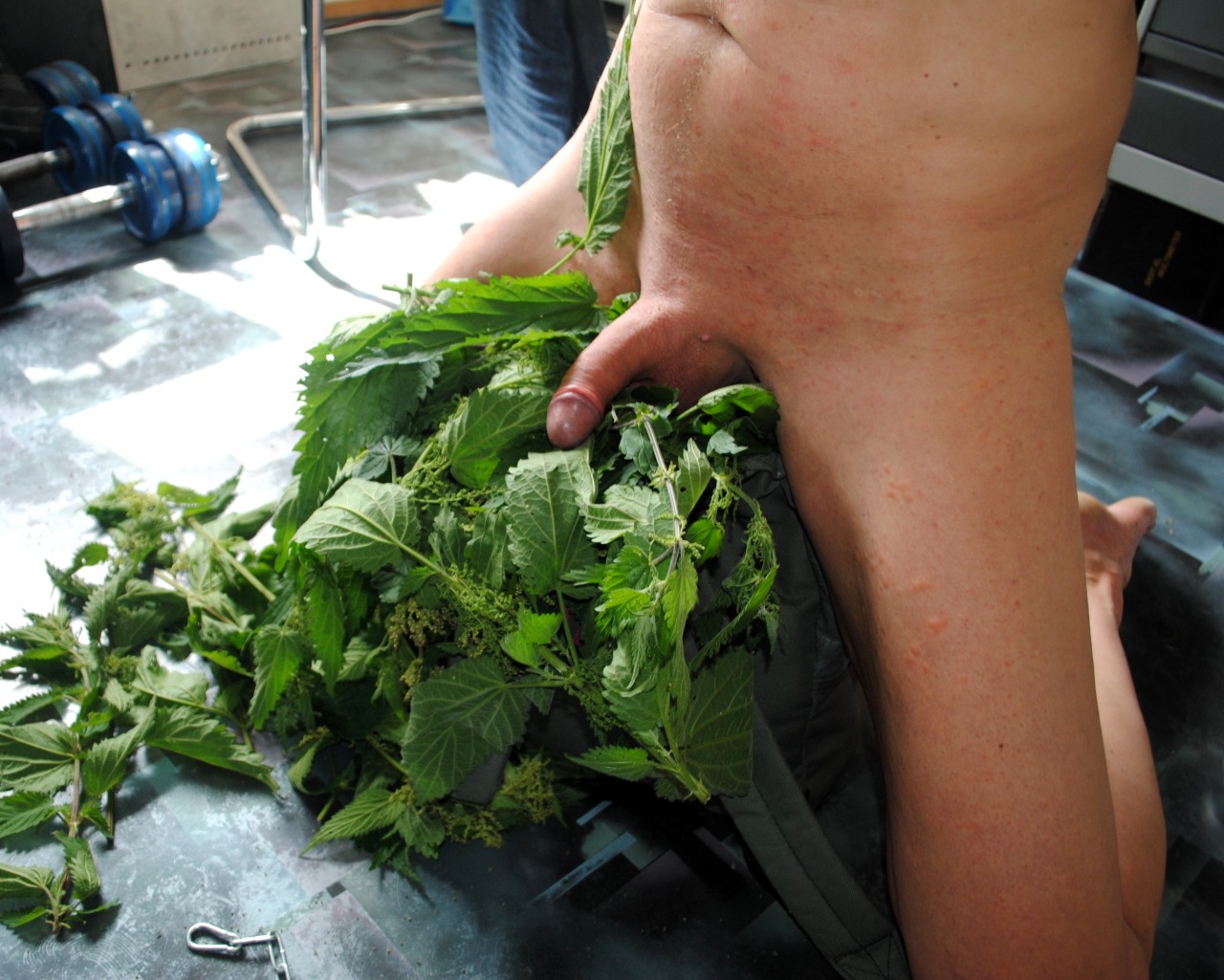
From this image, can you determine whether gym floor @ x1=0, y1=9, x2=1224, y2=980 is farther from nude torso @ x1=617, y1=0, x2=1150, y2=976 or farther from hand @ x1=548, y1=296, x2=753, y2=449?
hand @ x1=548, y1=296, x2=753, y2=449

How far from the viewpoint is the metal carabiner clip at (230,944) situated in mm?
895

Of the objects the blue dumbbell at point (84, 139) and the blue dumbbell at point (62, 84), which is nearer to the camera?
the blue dumbbell at point (84, 139)

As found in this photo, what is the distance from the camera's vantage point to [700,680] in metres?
0.85

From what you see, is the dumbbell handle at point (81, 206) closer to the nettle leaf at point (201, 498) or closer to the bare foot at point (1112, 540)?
the nettle leaf at point (201, 498)

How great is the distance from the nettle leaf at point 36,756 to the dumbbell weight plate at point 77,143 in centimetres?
156

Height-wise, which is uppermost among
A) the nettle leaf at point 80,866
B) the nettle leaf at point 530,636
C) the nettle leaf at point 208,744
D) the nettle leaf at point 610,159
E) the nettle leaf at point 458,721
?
the nettle leaf at point 610,159

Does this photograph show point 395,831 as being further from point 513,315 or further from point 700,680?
point 513,315

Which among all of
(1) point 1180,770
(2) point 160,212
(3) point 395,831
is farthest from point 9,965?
(2) point 160,212

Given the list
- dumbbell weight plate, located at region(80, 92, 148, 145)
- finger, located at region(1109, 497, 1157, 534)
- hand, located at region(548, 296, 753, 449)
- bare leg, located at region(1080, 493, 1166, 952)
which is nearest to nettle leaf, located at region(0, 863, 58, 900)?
hand, located at region(548, 296, 753, 449)

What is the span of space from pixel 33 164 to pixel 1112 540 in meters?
2.16

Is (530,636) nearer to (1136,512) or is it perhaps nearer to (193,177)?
(1136,512)

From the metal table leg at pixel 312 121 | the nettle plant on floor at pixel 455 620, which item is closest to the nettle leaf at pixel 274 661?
the nettle plant on floor at pixel 455 620

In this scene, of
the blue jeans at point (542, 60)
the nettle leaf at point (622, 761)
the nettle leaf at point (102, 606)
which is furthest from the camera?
the blue jeans at point (542, 60)

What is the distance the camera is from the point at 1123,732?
101 centimetres
